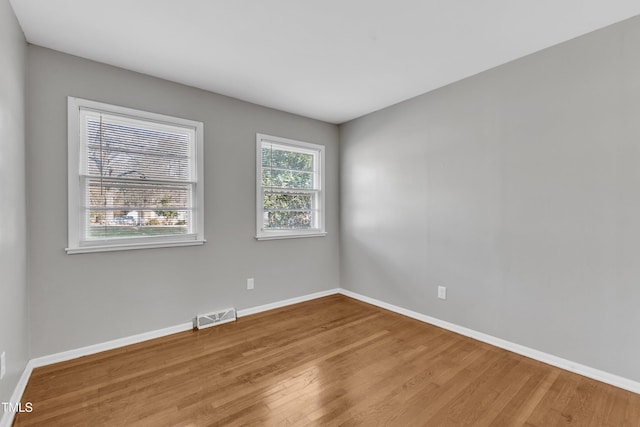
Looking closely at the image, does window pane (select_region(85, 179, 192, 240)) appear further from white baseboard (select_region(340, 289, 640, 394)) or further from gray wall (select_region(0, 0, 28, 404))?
white baseboard (select_region(340, 289, 640, 394))

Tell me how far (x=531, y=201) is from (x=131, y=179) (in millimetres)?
3459

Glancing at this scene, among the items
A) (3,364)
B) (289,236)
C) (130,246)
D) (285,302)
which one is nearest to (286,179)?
(289,236)

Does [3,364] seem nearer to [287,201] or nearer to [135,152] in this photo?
[135,152]

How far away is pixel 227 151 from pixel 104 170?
1.13 m

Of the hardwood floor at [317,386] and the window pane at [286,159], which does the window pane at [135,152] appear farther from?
the hardwood floor at [317,386]

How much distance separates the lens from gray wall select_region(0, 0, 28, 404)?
5.24 feet

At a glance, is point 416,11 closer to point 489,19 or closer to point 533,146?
point 489,19

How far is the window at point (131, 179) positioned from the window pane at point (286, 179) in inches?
33.1

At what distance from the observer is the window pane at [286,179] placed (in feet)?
11.8

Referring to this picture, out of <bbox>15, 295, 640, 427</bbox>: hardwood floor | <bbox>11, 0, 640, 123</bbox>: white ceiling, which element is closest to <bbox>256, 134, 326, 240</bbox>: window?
<bbox>11, 0, 640, 123</bbox>: white ceiling

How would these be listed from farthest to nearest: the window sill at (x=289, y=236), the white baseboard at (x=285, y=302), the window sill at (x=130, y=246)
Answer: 1. the window sill at (x=289, y=236)
2. the white baseboard at (x=285, y=302)
3. the window sill at (x=130, y=246)

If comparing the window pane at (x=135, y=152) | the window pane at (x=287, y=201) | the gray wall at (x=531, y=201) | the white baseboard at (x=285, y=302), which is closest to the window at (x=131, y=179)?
the window pane at (x=135, y=152)

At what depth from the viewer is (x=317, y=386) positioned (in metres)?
1.98

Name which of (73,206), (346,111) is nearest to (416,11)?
(346,111)
